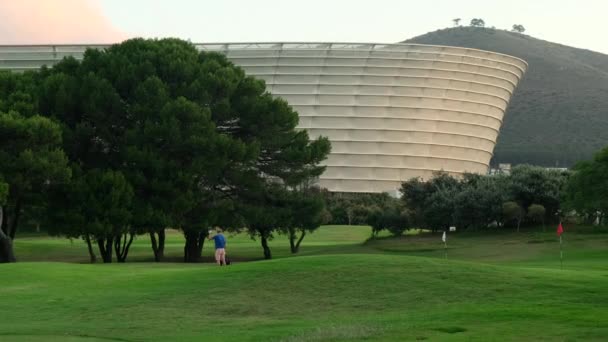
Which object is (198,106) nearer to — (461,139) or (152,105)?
(152,105)

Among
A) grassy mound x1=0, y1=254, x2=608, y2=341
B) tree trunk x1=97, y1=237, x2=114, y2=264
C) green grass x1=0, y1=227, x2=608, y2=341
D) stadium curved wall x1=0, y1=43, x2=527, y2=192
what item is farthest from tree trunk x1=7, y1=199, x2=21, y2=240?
stadium curved wall x1=0, y1=43, x2=527, y2=192

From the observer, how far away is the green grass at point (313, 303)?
15266 mm

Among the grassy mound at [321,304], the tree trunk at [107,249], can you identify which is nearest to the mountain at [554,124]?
the tree trunk at [107,249]

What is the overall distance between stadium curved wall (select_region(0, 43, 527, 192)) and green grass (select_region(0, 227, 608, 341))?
95341 mm

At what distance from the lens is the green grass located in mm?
15266

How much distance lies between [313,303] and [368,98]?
104 m

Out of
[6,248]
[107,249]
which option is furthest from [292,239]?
[6,248]

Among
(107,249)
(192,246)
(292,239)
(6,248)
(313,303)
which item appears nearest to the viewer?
(313,303)

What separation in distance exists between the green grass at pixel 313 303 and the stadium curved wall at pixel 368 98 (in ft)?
313

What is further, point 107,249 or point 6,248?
point 107,249

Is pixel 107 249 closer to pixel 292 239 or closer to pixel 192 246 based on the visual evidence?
pixel 192 246

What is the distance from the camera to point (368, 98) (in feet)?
400

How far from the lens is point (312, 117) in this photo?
120625mm

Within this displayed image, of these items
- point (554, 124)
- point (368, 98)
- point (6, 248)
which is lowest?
point (6, 248)
